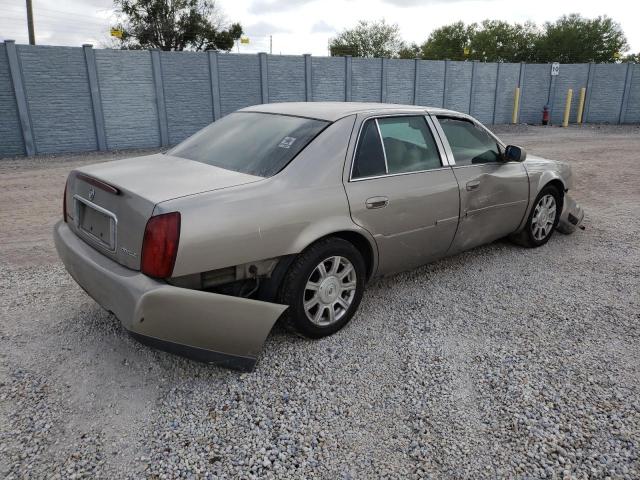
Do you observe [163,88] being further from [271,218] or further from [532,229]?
[271,218]

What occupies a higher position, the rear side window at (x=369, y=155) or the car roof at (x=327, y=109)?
the car roof at (x=327, y=109)

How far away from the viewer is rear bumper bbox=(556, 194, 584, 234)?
5.77 metres

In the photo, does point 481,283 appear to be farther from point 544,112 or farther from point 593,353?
point 544,112

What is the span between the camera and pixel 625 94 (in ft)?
79.1

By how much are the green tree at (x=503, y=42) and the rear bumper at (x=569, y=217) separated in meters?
53.4

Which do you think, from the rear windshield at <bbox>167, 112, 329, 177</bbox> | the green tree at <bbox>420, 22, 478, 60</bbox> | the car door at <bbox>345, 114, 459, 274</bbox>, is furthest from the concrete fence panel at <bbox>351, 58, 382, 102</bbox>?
the green tree at <bbox>420, 22, 478, 60</bbox>

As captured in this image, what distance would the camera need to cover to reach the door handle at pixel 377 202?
11.8ft

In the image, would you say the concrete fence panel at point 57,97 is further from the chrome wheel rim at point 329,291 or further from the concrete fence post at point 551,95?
the concrete fence post at point 551,95

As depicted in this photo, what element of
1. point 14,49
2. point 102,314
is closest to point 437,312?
point 102,314

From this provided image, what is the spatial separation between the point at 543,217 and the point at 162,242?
4.26m

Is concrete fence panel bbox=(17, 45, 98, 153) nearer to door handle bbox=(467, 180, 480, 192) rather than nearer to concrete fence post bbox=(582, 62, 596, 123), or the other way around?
door handle bbox=(467, 180, 480, 192)

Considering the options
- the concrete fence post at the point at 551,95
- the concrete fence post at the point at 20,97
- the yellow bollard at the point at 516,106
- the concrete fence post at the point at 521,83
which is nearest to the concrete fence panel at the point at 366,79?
the yellow bollard at the point at 516,106

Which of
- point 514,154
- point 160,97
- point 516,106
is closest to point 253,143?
point 514,154

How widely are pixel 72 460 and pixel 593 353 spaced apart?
126 inches
